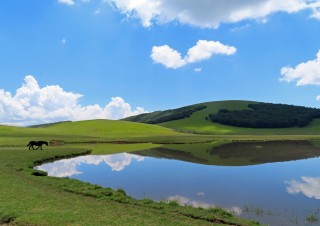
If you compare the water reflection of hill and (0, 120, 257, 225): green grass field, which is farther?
the water reflection of hill

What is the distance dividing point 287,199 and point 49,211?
58.9 ft

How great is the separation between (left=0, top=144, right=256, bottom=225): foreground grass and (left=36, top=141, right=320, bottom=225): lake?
306 centimetres

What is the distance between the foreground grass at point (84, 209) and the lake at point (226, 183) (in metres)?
3.06

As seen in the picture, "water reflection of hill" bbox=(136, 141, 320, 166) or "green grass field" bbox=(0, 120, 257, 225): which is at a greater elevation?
"water reflection of hill" bbox=(136, 141, 320, 166)

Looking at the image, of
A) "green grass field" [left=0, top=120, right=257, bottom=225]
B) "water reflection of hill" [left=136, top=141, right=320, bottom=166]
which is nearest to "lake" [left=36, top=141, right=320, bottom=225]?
"water reflection of hill" [left=136, top=141, right=320, bottom=166]

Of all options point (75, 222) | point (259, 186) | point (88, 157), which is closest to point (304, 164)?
point (259, 186)

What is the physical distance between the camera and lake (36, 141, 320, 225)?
22641mm

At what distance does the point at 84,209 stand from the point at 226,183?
57.2 feet

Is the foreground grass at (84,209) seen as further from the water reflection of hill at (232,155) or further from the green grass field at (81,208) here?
the water reflection of hill at (232,155)

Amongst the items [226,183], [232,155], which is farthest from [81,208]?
[232,155]

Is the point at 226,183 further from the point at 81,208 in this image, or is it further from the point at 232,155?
the point at 232,155

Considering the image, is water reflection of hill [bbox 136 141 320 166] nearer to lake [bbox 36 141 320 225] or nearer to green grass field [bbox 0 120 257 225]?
lake [bbox 36 141 320 225]

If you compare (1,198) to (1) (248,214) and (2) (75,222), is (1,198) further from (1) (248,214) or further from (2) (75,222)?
(1) (248,214)

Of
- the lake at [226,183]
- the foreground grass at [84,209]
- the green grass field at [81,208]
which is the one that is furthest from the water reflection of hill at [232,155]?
the foreground grass at [84,209]
